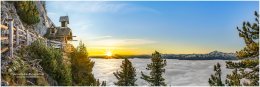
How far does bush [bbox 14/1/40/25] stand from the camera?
3066cm

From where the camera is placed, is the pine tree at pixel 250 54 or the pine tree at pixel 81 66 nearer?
the pine tree at pixel 250 54

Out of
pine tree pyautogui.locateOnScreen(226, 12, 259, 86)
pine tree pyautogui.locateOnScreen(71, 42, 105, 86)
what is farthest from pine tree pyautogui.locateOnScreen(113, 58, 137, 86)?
pine tree pyautogui.locateOnScreen(226, 12, 259, 86)

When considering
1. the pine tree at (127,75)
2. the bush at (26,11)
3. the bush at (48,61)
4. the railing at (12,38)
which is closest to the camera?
the railing at (12,38)

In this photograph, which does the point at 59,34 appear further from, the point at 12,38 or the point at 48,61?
the point at 12,38

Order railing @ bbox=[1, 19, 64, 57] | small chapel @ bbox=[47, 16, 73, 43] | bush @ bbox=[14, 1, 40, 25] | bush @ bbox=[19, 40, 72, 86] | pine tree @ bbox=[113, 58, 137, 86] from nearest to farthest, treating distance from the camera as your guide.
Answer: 1. railing @ bbox=[1, 19, 64, 57]
2. bush @ bbox=[19, 40, 72, 86]
3. bush @ bbox=[14, 1, 40, 25]
4. small chapel @ bbox=[47, 16, 73, 43]
5. pine tree @ bbox=[113, 58, 137, 86]

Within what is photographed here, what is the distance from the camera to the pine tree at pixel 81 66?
29.1 metres

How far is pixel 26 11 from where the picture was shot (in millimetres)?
31109

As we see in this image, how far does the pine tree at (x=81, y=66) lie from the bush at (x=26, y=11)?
4.57 metres

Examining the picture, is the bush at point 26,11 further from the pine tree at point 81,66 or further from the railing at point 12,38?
the railing at point 12,38

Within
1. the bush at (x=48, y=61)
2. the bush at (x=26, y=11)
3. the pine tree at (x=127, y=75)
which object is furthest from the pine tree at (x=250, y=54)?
the pine tree at (x=127, y=75)

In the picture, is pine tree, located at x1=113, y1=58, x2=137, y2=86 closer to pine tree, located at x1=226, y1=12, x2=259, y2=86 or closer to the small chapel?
the small chapel

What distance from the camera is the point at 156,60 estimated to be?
4703cm

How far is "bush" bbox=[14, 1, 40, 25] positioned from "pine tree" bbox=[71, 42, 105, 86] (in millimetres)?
4566

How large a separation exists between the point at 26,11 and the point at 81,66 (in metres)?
6.51
